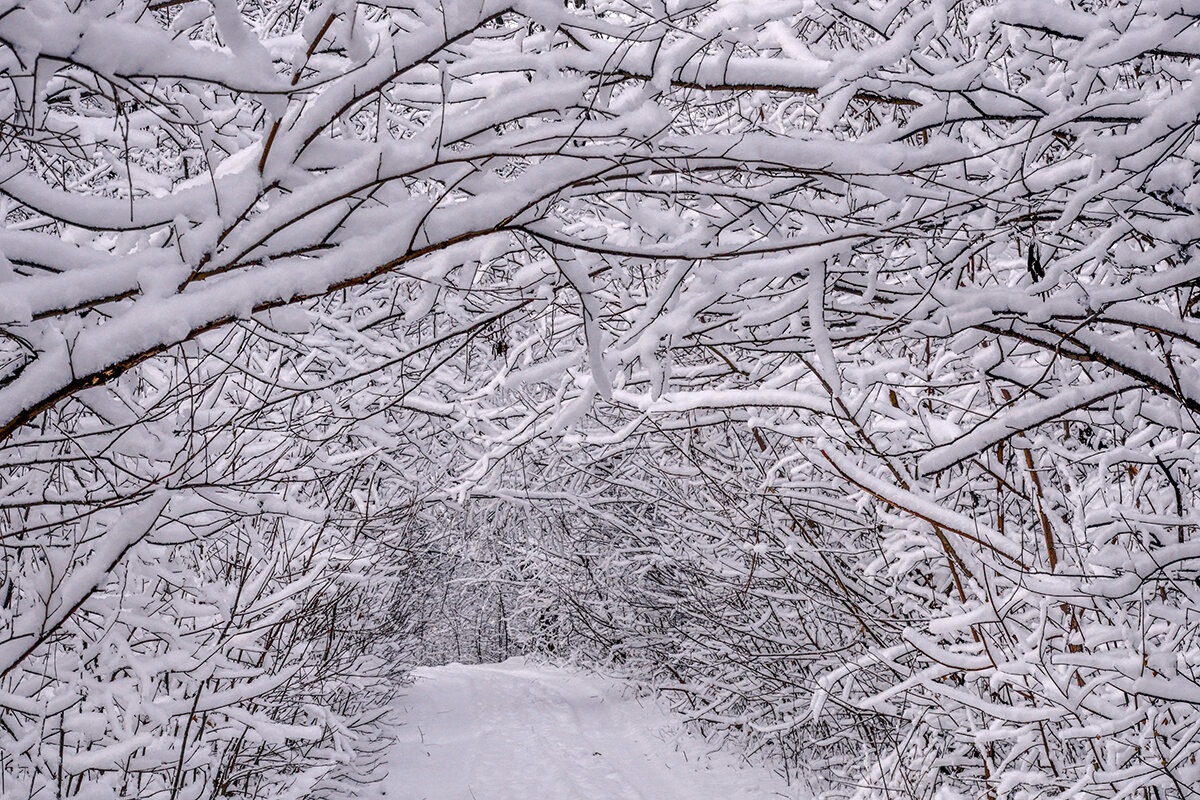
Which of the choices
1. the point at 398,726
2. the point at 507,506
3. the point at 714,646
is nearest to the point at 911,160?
the point at 714,646

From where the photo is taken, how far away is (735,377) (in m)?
5.33

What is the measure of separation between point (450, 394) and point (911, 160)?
5.94m

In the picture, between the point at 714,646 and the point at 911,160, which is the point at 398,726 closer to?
the point at 714,646

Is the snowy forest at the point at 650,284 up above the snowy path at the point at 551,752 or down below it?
above

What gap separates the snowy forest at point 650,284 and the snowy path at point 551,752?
3150mm

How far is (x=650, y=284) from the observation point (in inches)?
198

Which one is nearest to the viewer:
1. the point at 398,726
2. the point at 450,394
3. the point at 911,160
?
the point at 911,160

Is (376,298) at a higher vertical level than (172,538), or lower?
higher

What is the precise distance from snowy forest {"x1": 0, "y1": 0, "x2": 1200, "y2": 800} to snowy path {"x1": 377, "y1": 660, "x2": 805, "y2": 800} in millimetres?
3150

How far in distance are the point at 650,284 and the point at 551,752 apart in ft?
21.4

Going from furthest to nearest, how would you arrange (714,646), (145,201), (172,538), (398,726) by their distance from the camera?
(398,726), (714,646), (172,538), (145,201)

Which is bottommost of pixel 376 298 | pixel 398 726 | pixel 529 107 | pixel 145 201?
pixel 398 726

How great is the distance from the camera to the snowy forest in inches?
59.6

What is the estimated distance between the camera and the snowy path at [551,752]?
26.2 ft
